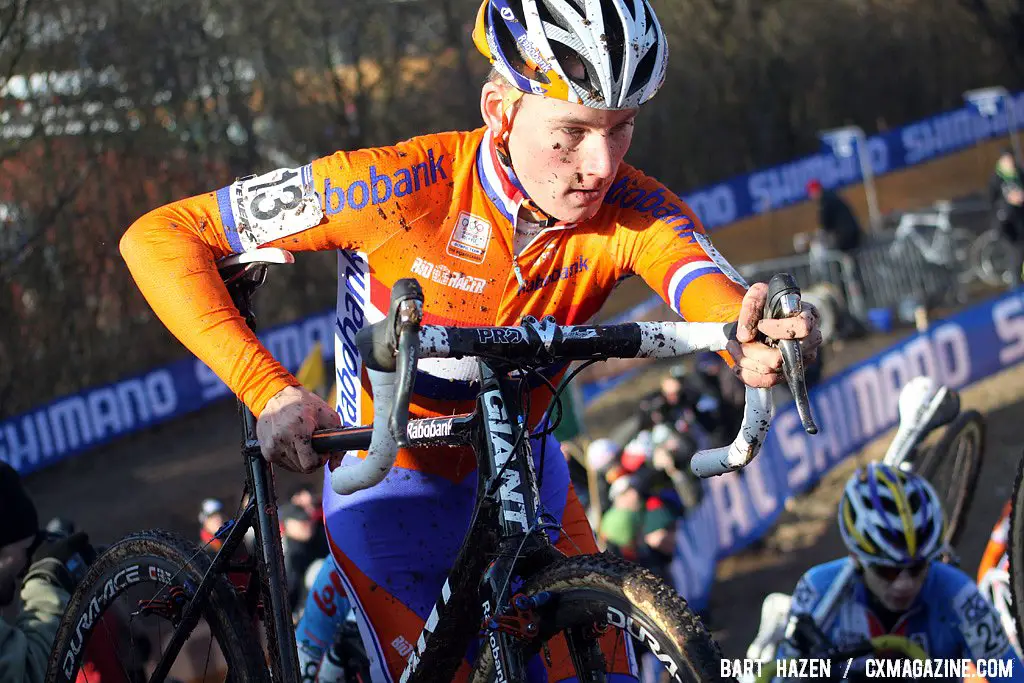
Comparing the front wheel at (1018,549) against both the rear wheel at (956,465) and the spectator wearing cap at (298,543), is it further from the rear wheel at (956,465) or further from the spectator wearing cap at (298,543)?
the spectator wearing cap at (298,543)

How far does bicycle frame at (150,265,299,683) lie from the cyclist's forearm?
0.82 ft

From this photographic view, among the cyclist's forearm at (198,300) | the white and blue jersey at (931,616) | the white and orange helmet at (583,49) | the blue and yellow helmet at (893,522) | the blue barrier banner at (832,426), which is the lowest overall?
the blue barrier banner at (832,426)

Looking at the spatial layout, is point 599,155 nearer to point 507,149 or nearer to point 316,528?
point 507,149

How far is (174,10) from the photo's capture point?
1538cm

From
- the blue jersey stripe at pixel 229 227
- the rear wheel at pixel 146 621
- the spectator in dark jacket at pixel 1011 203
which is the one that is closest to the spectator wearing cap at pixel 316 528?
the rear wheel at pixel 146 621

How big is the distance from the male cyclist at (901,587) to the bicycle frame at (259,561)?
2.61 meters

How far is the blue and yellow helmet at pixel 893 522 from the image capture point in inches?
211

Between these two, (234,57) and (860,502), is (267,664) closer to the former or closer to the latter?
(860,502)

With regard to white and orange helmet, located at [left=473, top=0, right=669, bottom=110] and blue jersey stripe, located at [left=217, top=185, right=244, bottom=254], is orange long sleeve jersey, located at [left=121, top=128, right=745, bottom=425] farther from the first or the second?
white and orange helmet, located at [left=473, top=0, right=669, bottom=110]

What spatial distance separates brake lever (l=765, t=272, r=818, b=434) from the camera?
2.74 m

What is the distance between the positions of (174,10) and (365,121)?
11.7 feet

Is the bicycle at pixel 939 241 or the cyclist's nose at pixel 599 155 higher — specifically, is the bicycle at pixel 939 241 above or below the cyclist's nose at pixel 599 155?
below

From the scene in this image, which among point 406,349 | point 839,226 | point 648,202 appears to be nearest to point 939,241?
point 839,226

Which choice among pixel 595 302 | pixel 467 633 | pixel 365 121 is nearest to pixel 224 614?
pixel 467 633
